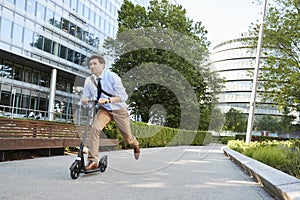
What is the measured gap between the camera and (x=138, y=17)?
103 ft

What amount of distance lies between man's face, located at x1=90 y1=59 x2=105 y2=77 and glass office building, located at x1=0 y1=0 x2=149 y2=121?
19.4 meters

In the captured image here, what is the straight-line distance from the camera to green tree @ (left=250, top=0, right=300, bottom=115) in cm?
2067

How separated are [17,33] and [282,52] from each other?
21450 millimetres

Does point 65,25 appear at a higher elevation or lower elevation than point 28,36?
higher

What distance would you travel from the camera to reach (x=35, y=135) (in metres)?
9.07

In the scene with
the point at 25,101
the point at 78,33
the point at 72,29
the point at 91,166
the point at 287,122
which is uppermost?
the point at 72,29

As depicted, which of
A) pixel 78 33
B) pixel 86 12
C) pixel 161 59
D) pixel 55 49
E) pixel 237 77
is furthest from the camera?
pixel 237 77

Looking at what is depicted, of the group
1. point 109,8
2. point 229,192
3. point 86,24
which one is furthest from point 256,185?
point 109,8

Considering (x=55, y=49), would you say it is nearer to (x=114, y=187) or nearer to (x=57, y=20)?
(x=57, y=20)

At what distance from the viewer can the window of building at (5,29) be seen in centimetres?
2661

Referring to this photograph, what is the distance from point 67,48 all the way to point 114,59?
8361mm

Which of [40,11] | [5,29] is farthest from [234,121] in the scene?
[5,29]

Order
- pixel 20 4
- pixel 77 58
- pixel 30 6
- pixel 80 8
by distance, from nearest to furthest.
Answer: pixel 20 4, pixel 30 6, pixel 77 58, pixel 80 8

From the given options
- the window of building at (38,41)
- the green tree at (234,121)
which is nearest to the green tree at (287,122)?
the green tree at (234,121)
